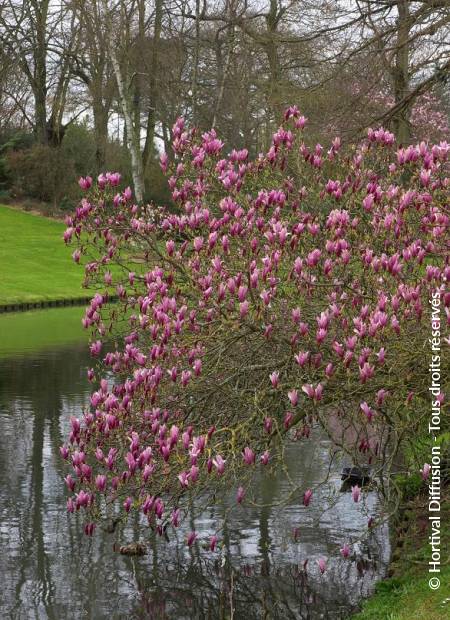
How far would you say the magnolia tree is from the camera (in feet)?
25.7

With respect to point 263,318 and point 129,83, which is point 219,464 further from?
point 129,83

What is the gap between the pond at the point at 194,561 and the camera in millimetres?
7855

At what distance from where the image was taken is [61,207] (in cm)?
5338

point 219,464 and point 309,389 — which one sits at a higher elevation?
point 309,389

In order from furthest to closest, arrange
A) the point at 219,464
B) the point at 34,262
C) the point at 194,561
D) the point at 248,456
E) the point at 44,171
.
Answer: the point at 44,171 → the point at 34,262 → the point at 194,561 → the point at 248,456 → the point at 219,464

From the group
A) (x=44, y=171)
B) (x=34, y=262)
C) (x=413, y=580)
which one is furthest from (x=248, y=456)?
(x=44, y=171)

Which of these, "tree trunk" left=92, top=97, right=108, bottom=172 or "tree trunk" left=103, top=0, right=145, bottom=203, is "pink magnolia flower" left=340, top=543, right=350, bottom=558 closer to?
"tree trunk" left=103, top=0, right=145, bottom=203

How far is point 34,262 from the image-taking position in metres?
43.5

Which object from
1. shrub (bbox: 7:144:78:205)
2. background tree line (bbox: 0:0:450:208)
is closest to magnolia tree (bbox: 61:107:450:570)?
background tree line (bbox: 0:0:450:208)

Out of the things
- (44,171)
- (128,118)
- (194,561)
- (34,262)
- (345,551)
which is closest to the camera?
(345,551)

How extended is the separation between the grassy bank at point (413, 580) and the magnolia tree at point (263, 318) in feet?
1.83

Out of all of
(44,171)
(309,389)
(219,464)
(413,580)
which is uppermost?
(44,171)

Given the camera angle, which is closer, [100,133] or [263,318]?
[263,318]

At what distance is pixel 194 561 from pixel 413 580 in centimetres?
189
